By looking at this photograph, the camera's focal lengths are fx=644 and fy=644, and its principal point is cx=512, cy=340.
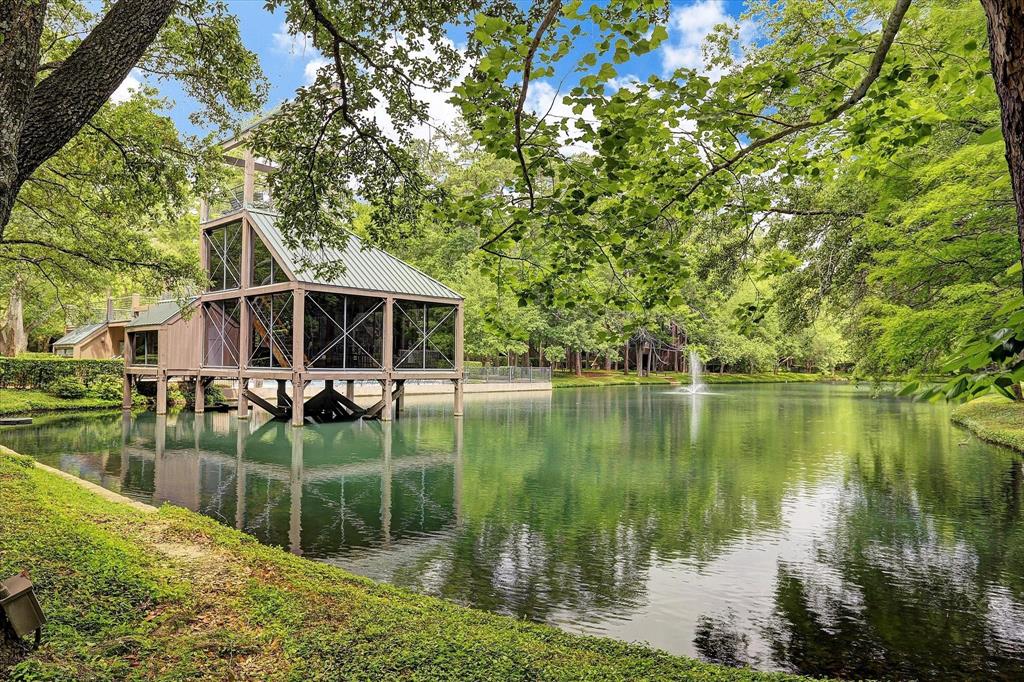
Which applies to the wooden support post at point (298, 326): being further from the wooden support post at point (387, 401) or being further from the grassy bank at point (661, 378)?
the grassy bank at point (661, 378)

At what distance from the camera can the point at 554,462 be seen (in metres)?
15.1

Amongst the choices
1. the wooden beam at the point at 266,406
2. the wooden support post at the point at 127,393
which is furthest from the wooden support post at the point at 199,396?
the wooden support post at the point at 127,393

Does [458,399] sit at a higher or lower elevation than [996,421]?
higher

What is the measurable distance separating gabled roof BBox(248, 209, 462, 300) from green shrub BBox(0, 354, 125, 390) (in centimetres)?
1167

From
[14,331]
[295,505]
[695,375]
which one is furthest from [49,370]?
[695,375]

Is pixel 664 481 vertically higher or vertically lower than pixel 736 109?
lower

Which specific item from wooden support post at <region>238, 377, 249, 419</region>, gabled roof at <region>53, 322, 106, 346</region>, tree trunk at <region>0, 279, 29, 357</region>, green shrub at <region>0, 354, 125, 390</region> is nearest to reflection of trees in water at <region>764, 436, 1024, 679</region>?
wooden support post at <region>238, 377, 249, 419</region>

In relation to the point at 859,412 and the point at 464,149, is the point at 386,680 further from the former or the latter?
the point at 464,149

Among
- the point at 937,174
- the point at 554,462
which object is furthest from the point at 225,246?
the point at 937,174

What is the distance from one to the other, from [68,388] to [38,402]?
6.94 ft

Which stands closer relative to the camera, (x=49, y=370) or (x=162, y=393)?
(x=162, y=393)

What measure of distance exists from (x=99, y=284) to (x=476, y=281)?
24.9 metres

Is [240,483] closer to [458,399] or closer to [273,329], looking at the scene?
[458,399]

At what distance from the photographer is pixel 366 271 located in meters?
→ 22.9
